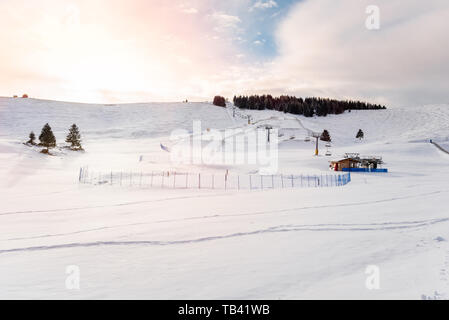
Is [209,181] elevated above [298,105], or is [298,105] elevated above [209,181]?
[298,105]

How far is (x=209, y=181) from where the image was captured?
2809 cm

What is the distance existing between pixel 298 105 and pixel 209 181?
108684mm

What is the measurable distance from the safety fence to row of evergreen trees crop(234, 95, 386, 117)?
9922 cm

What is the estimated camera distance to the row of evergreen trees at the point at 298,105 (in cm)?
12588

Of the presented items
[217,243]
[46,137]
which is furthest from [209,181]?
[46,137]

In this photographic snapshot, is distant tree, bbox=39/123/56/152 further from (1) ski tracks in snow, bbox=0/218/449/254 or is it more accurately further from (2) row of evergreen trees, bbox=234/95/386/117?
(2) row of evergreen trees, bbox=234/95/386/117

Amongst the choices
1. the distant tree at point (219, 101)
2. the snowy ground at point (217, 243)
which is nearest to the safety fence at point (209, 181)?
the snowy ground at point (217, 243)

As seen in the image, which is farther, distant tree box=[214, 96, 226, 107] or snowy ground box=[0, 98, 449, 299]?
distant tree box=[214, 96, 226, 107]

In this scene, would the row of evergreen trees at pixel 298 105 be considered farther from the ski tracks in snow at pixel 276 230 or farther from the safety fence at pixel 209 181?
the ski tracks in snow at pixel 276 230

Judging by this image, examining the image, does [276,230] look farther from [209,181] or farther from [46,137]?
[46,137]

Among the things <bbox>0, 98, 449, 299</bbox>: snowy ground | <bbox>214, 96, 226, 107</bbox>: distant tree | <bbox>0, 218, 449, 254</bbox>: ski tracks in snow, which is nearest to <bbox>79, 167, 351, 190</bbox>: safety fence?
<bbox>0, 98, 449, 299</bbox>: snowy ground

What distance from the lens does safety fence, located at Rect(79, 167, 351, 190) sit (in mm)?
25953

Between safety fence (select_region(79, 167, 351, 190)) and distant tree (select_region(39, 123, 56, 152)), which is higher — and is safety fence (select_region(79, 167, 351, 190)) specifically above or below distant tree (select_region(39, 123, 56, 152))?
below

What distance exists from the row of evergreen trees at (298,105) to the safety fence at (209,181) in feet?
326
